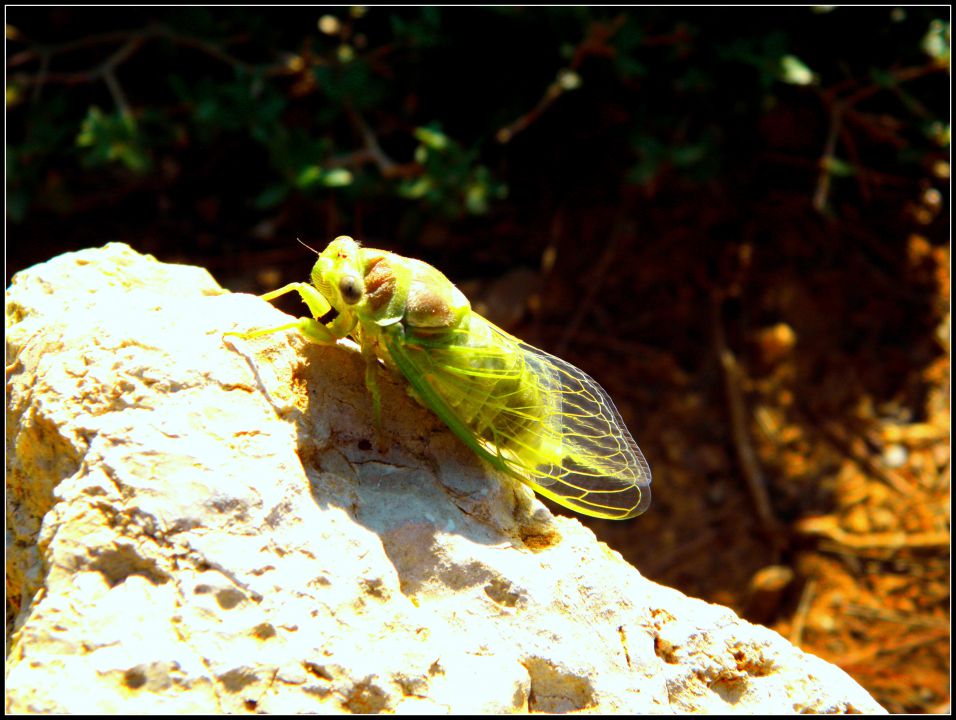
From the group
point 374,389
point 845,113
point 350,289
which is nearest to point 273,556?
point 374,389

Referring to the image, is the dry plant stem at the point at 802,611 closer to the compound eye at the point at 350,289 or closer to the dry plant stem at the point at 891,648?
the dry plant stem at the point at 891,648

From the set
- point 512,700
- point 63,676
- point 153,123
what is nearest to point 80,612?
point 63,676

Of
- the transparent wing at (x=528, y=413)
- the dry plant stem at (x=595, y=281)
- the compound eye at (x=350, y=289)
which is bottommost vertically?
the dry plant stem at (x=595, y=281)

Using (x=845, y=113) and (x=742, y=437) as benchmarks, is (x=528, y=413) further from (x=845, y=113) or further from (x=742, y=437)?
(x=845, y=113)

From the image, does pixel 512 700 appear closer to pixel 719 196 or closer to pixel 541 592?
pixel 541 592

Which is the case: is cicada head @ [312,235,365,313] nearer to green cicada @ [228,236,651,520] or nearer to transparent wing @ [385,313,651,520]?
green cicada @ [228,236,651,520]

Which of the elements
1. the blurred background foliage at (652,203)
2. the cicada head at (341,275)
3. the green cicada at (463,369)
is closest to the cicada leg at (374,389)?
the green cicada at (463,369)

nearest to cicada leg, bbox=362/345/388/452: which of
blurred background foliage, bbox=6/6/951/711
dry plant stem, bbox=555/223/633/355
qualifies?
blurred background foliage, bbox=6/6/951/711
